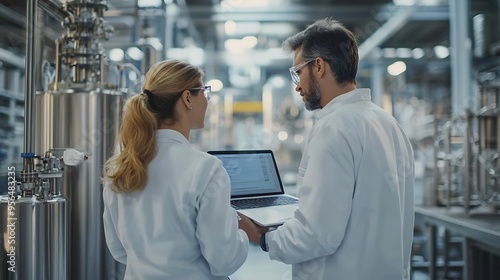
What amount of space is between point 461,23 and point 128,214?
356cm

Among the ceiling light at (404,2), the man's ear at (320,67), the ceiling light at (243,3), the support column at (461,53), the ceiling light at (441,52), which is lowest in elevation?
the man's ear at (320,67)

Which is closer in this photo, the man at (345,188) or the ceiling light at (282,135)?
the man at (345,188)

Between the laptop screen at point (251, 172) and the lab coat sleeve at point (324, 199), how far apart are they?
0.28 metres

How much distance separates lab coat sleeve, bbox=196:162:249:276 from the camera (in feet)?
2.68

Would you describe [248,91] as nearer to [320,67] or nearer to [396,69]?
[396,69]

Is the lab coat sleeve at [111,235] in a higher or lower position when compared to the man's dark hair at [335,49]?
lower

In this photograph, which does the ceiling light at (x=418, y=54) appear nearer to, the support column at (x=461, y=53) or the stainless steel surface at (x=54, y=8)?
the support column at (x=461, y=53)

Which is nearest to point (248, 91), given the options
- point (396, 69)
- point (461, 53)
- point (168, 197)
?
point (396, 69)

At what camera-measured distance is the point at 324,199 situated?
0.87m

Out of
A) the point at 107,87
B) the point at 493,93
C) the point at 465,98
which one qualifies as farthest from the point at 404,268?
the point at 465,98

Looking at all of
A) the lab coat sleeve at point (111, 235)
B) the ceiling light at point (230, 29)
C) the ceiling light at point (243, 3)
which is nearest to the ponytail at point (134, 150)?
the lab coat sleeve at point (111, 235)

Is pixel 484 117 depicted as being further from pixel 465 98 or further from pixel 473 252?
pixel 465 98

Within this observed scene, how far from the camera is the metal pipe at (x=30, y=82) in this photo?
46.4 inches

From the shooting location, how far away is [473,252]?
88.0 inches
